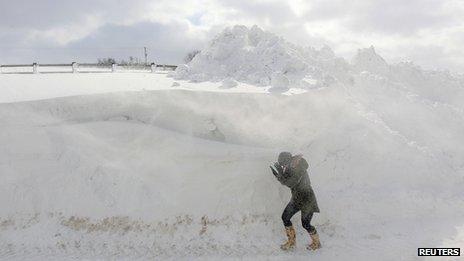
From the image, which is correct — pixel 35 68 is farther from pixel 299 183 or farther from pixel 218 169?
pixel 299 183

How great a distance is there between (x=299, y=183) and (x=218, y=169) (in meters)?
2.34

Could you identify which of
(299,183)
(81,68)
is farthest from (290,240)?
(81,68)

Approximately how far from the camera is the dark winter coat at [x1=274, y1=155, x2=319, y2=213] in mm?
9258

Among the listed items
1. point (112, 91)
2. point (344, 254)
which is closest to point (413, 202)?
point (344, 254)

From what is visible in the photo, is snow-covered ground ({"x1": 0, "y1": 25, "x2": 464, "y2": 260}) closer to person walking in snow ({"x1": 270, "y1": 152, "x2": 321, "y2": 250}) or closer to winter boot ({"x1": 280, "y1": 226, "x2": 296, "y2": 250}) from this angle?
winter boot ({"x1": 280, "y1": 226, "x2": 296, "y2": 250})

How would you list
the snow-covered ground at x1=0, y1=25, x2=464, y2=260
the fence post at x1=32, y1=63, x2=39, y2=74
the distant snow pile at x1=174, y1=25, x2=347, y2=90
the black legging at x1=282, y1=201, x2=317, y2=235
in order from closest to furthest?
the black legging at x1=282, y1=201, x2=317, y2=235, the snow-covered ground at x1=0, y1=25, x2=464, y2=260, the distant snow pile at x1=174, y1=25, x2=347, y2=90, the fence post at x1=32, y1=63, x2=39, y2=74

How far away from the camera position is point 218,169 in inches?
433

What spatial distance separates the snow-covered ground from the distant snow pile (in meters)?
0.21

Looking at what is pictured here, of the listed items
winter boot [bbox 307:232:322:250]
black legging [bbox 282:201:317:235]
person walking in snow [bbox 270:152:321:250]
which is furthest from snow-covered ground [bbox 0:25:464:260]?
black legging [bbox 282:201:317:235]

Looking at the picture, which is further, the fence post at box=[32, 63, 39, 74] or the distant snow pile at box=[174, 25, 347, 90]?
the fence post at box=[32, 63, 39, 74]

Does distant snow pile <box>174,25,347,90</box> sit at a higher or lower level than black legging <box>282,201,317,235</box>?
higher

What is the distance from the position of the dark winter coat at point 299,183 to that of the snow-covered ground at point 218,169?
0.82 m

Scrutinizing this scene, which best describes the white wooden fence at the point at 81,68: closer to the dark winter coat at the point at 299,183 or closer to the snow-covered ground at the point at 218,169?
the snow-covered ground at the point at 218,169

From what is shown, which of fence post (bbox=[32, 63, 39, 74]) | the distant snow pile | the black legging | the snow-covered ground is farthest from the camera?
fence post (bbox=[32, 63, 39, 74])
